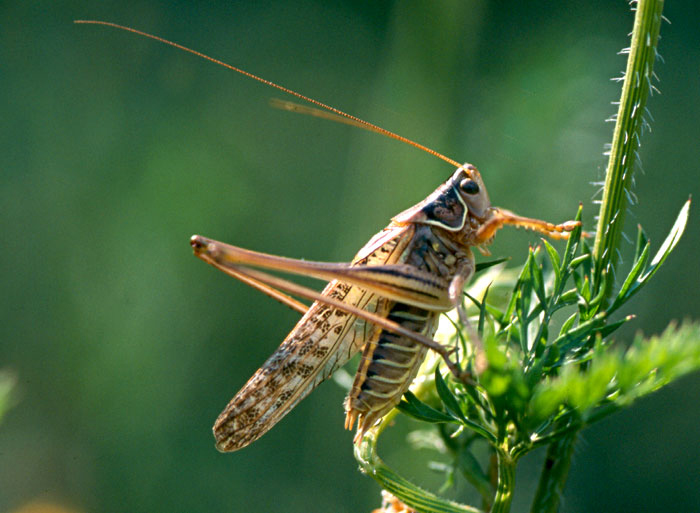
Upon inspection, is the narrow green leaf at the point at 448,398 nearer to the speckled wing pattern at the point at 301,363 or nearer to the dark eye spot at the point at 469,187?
the speckled wing pattern at the point at 301,363

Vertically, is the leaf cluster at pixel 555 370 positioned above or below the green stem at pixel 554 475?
above

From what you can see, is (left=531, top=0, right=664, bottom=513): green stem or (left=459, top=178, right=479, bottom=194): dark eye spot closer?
(left=531, top=0, right=664, bottom=513): green stem

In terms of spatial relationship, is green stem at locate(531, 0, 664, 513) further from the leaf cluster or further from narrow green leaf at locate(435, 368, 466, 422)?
narrow green leaf at locate(435, 368, 466, 422)

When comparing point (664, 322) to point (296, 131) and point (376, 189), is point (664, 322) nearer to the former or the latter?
point (376, 189)

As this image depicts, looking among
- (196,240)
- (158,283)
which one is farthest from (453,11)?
(158,283)

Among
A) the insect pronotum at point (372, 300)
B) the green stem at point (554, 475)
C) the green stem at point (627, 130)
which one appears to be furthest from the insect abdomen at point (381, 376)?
the green stem at point (627, 130)

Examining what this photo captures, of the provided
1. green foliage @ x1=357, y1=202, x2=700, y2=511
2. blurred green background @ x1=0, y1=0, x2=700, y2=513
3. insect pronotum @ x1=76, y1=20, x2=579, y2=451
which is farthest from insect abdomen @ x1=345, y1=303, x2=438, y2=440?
blurred green background @ x1=0, y1=0, x2=700, y2=513
